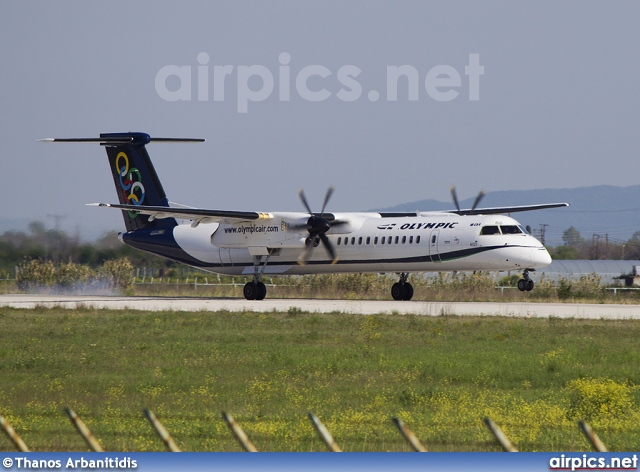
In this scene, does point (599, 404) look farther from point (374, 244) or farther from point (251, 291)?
point (251, 291)

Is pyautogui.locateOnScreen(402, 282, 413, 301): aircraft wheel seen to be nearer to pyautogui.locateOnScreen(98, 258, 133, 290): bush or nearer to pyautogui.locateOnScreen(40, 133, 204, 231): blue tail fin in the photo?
pyautogui.locateOnScreen(40, 133, 204, 231): blue tail fin

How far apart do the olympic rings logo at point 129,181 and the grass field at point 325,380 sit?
52.4 ft

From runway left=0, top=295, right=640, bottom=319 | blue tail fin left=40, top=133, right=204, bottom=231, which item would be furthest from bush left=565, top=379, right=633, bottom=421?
blue tail fin left=40, top=133, right=204, bottom=231

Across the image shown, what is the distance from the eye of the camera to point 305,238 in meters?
40.6

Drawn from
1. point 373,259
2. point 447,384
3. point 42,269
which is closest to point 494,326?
point 447,384

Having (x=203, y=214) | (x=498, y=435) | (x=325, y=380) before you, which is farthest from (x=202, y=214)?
(x=498, y=435)

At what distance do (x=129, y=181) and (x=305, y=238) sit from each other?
32.4 feet

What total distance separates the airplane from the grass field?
7657 millimetres

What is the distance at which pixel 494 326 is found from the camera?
2720 cm

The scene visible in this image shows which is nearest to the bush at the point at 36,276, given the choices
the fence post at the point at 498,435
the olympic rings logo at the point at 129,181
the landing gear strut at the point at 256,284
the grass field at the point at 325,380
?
the olympic rings logo at the point at 129,181

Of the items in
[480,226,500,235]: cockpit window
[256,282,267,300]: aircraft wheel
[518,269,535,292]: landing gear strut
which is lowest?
[256,282,267,300]: aircraft wheel

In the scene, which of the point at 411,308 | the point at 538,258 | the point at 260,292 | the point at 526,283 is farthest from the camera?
the point at 260,292

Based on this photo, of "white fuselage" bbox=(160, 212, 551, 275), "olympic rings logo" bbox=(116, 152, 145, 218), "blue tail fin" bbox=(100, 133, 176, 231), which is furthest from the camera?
"olympic rings logo" bbox=(116, 152, 145, 218)

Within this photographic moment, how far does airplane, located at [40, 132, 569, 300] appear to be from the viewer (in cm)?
3697
